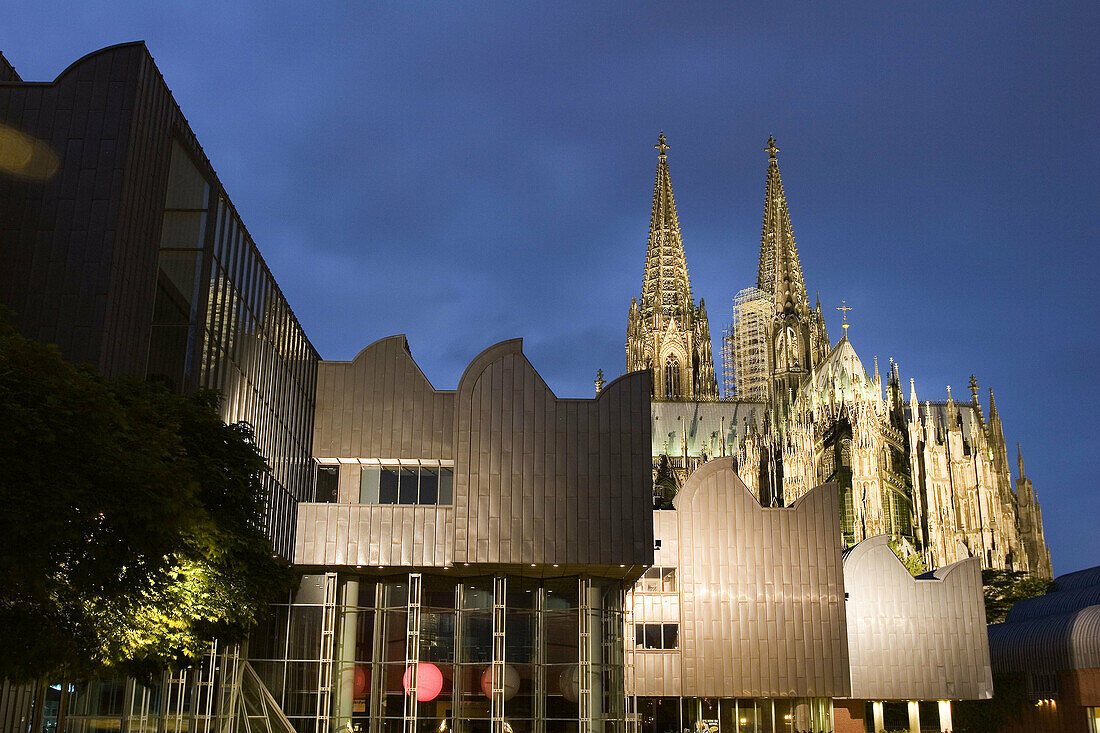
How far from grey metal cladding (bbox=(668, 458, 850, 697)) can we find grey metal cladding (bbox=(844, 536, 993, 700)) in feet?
14.0

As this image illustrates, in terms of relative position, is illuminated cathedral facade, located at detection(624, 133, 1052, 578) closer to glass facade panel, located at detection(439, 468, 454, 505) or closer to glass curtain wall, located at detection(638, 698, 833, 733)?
glass curtain wall, located at detection(638, 698, 833, 733)

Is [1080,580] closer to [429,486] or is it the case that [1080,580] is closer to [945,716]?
[945,716]

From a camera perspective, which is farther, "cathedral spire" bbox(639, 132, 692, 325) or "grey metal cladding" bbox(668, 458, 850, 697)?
"cathedral spire" bbox(639, 132, 692, 325)

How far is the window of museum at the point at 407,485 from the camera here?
34.5m

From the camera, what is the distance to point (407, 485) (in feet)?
114

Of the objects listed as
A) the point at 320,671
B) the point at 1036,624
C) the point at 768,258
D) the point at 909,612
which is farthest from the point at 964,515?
the point at 320,671

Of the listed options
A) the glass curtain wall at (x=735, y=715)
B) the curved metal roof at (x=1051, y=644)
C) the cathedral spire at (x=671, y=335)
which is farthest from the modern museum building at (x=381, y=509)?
the cathedral spire at (x=671, y=335)

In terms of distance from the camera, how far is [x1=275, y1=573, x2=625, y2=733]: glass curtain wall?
33.0 metres

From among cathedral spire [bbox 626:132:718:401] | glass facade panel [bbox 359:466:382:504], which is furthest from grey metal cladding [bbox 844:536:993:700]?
cathedral spire [bbox 626:132:718:401]

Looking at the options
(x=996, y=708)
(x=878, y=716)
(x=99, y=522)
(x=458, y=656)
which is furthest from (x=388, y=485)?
(x=996, y=708)

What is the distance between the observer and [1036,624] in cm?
5400

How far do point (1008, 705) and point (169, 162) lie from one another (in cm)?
4720

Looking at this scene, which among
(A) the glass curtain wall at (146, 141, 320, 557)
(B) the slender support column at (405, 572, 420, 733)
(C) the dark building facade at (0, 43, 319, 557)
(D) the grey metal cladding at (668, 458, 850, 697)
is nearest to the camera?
(C) the dark building facade at (0, 43, 319, 557)

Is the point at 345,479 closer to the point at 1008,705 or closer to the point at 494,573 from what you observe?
the point at 494,573
